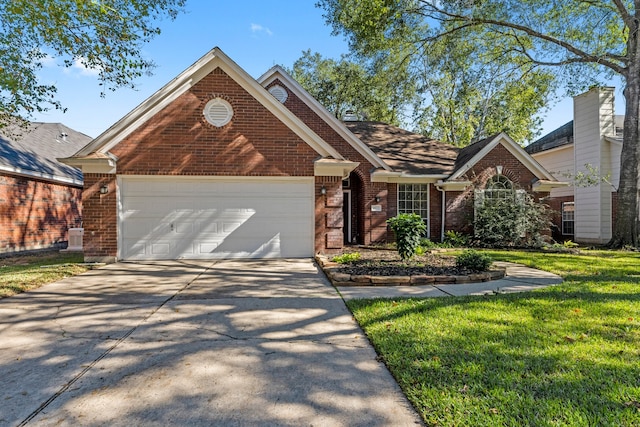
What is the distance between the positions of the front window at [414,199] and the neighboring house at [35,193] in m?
13.8

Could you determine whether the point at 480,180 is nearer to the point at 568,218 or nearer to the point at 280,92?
the point at 568,218

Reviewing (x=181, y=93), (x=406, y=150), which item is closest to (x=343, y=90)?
(x=406, y=150)

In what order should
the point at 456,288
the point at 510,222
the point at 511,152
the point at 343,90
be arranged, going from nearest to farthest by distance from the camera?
the point at 456,288, the point at 510,222, the point at 511,152, the point at 343,90

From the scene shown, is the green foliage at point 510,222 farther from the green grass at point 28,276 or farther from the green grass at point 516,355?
the green grass at point 28,276

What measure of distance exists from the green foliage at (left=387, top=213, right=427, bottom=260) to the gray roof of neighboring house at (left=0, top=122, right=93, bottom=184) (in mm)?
12421

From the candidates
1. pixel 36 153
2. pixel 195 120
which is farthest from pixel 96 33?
pixel 36 153

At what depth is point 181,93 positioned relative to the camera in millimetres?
9391

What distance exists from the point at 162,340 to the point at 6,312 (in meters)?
2.87

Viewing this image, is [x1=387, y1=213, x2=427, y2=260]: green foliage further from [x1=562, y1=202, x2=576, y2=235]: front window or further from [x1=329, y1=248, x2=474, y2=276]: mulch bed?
[x1=562, y1=202, x2=576, y2=235]: front window

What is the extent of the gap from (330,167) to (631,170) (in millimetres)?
11203

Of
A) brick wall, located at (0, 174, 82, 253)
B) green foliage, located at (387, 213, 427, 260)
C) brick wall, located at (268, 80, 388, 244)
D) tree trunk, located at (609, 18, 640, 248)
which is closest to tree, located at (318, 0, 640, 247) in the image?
tree trunk, located at (609, 18, 640, 248)

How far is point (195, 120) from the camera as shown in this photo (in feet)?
31.0

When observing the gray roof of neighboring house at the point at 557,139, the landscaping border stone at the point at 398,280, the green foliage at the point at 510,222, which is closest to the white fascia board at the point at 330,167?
the landscaping border stone at the point at 398,280

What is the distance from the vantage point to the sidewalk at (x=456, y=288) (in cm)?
572
